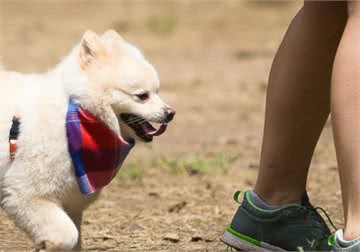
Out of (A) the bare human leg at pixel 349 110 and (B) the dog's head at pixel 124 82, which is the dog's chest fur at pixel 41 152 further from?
(A) the bare human leg at pixel 349 110

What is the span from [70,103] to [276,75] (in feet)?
2.82

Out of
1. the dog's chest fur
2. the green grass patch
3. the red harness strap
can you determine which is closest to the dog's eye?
the dog's chest fur

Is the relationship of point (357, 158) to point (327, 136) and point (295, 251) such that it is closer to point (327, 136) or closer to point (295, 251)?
point (295, 251)

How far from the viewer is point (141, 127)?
12.1 ft

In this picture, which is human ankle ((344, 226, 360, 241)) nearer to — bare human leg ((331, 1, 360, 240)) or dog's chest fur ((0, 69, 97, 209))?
bare human leg ((331, 1, 360, 240))

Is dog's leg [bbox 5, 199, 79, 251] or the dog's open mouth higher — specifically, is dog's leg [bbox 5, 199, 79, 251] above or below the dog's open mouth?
below

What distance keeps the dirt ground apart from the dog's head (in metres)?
0.78

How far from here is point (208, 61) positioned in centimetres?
1007

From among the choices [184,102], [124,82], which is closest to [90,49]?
[124,82]

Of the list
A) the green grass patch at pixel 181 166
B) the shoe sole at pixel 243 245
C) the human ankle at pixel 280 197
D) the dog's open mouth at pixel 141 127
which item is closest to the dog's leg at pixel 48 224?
the dog's open mouth at pixel 141 127

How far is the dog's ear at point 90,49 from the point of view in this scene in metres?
3.62

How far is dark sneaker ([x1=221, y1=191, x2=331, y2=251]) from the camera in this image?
394 cm

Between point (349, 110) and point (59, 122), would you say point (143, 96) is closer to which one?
point (59, 122)

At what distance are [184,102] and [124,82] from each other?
4442 millimetres
